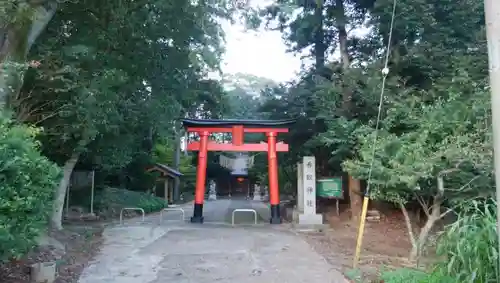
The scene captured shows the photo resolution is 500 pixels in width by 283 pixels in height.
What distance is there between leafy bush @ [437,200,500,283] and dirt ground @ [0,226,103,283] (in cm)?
441

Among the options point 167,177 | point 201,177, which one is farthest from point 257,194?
point 201,177

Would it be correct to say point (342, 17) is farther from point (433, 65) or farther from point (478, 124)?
point (478, 124)

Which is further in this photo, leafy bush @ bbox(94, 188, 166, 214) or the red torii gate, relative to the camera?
leafy bush @ bbox(94, 188, 166, 214)

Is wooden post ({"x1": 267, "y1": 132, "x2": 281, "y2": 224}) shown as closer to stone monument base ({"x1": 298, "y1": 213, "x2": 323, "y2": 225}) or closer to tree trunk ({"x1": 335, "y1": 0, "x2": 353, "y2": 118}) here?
stone monument base ({"x1": 298, "y1": 213, "x2": 323, "y2": 225})

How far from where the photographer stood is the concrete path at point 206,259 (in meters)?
5.67

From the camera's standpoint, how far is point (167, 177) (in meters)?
26.0

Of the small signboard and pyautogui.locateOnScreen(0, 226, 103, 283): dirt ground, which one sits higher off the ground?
the small signboard

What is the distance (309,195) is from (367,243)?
2844mm

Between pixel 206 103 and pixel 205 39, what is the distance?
11.6 metres

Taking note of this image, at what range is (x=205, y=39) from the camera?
38.8 ft

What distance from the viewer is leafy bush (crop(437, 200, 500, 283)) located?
142 inches

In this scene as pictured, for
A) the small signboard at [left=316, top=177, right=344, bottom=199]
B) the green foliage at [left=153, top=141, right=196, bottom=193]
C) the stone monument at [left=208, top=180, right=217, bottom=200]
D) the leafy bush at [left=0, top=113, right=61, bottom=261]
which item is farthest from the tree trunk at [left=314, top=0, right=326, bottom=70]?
the stone monument at [left=208, top=180, right=217, bottom=200]

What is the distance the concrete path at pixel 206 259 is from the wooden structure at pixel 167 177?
14826mm

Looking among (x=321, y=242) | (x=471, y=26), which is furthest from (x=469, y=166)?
(x=471, y=26)
